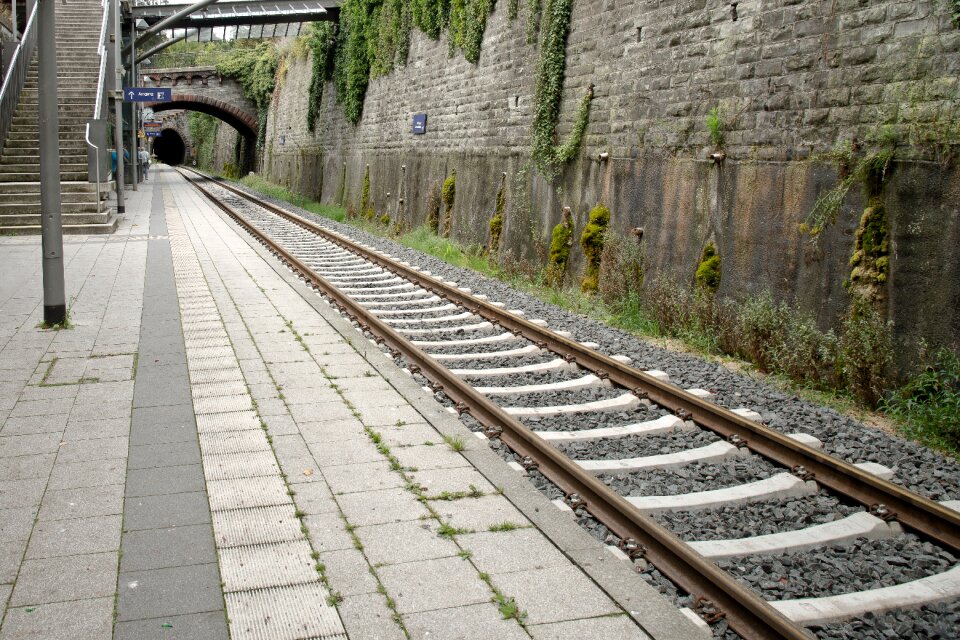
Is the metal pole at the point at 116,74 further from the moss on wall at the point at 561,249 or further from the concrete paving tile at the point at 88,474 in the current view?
the concrete paving tile at the point at 88,474

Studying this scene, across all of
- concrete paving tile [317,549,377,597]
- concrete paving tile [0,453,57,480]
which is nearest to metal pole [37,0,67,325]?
concrete paving tile [0,453,57,480]

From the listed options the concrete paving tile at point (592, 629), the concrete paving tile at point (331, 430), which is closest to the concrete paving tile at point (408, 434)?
the concrete paving tile at point (331, 430)

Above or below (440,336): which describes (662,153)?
above

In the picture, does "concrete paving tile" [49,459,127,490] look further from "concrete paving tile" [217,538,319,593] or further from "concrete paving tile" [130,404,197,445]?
"concrete paving tile" [217,538,319,593]

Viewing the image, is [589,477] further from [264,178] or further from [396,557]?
[264,178]

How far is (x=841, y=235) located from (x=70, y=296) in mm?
8216

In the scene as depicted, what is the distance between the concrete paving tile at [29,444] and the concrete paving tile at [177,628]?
87.0 inches

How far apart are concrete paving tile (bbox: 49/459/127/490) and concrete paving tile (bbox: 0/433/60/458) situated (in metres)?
0.33

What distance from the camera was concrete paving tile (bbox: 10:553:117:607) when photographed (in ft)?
11.0

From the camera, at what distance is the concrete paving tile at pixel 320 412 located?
575 centimetres

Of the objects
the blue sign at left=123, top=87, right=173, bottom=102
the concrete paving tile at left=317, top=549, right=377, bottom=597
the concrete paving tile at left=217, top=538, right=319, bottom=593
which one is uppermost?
the blue sign at left=123, top=87, right=173, bottom=102

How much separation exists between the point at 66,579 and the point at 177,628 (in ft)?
2.17

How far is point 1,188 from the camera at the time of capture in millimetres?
17203

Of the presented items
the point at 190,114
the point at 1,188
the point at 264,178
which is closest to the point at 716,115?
the point at 1,188
